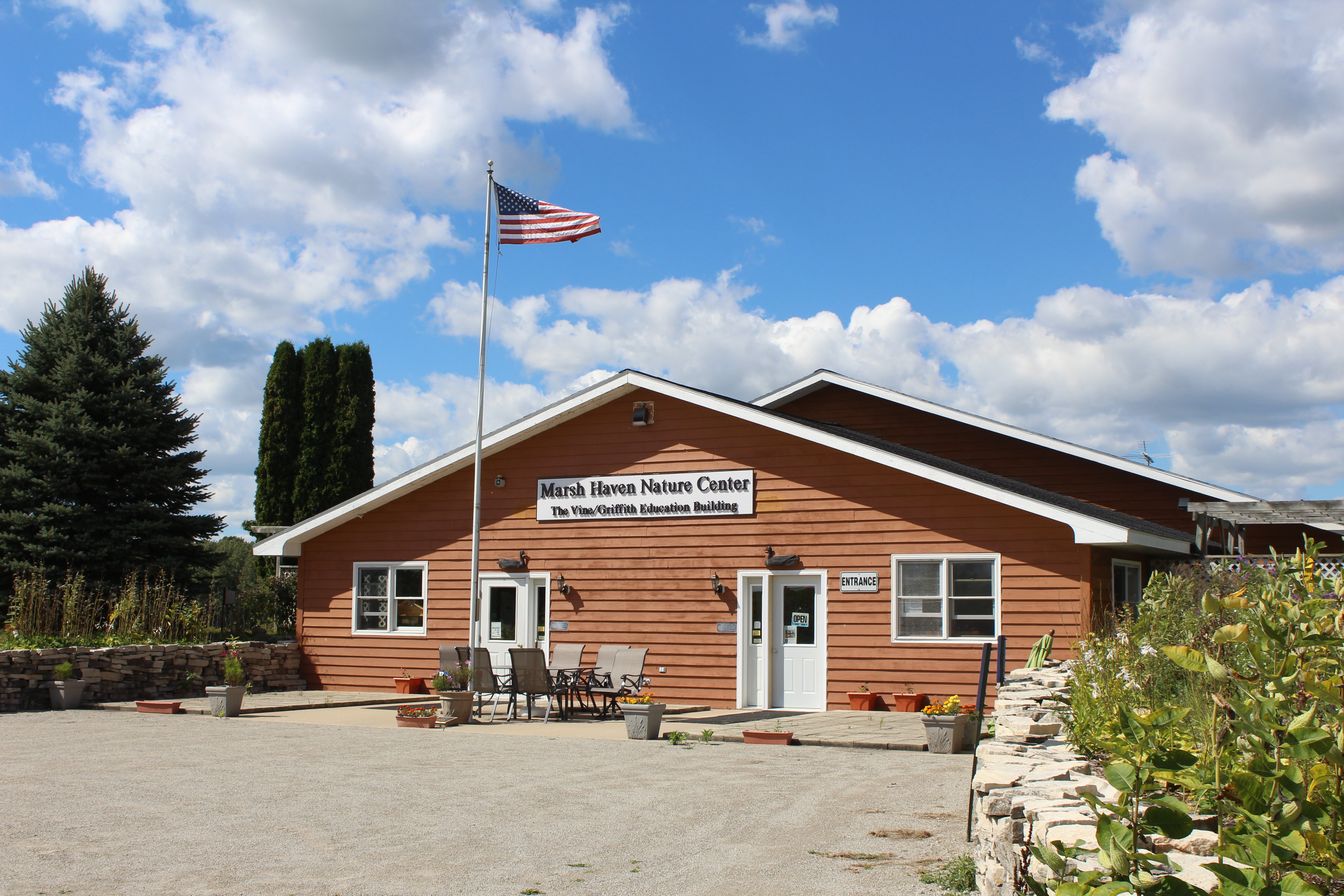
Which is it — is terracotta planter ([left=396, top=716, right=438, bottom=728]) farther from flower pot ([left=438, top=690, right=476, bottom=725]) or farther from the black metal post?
the black metal post

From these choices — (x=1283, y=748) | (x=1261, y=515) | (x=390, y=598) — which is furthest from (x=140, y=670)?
(x=1283, y=748)

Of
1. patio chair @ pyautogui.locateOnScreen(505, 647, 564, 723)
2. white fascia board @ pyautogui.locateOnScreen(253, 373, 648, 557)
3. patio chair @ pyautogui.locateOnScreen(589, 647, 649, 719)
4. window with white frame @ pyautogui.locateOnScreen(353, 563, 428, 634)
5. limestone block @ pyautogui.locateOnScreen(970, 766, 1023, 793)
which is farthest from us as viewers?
window with white frame @ pyautogui.locateOnScreen(353, 563, 428, 634)

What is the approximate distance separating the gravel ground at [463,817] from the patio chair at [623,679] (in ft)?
8.64

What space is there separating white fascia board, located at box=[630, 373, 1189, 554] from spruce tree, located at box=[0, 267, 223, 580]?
13210mm

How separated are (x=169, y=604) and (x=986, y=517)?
47.2 feet

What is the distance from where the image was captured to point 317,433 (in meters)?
33.8

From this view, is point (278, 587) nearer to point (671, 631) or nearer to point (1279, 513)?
point (671, 631)

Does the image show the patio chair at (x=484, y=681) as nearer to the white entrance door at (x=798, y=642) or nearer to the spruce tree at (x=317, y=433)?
the white entrance door at (x=798, y=642)

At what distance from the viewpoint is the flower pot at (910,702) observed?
579 inches

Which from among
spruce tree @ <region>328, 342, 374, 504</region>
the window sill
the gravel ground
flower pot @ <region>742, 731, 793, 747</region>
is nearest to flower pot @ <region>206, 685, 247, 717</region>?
the gravel ground

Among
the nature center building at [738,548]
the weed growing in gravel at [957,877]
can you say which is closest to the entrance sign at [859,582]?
the nature center building at [738,548]

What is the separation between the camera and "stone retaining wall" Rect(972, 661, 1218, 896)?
364 centimetres

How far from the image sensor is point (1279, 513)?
1498 cm

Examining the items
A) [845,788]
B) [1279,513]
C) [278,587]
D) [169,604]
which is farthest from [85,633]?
[1279,513]
